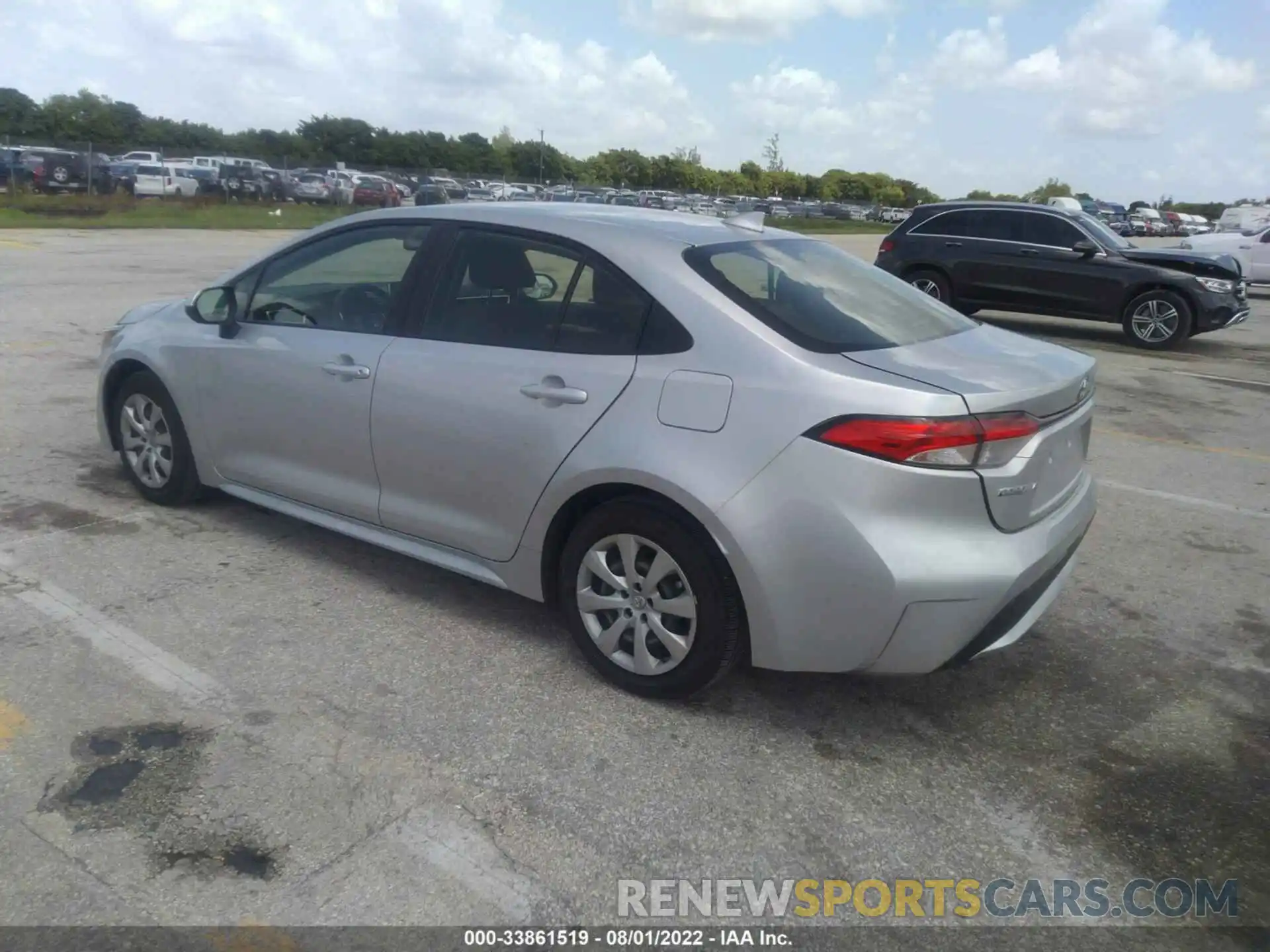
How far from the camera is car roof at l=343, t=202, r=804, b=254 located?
3918 millimetres

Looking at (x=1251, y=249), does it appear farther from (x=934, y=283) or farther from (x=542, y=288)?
(x=542, y=288)

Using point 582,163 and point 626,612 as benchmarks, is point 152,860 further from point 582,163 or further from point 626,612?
point 582,163

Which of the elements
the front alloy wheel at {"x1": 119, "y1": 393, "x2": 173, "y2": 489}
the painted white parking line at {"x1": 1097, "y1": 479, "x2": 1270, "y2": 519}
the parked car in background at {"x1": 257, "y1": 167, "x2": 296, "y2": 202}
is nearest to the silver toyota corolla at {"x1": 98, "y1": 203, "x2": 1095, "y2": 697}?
the front alloy wheel at {"x1": 119, "y1": 393, "x2": 173, "y2": 489}

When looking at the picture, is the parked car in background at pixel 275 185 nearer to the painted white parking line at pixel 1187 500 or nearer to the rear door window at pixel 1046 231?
the rear door window at pixel 1046 231

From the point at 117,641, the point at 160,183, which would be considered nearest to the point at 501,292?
the point at 117,641

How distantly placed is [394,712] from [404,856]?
77 centimetres

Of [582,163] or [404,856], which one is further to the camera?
[582,163]

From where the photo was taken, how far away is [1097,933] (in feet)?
8.89

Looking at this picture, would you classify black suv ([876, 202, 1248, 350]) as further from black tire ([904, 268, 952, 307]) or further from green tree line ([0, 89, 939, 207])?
green tree line ([0, 89, 939, 207])

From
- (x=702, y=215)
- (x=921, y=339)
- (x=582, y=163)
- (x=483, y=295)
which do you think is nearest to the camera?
(x=921, y=339)

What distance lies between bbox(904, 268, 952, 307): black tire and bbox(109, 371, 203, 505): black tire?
11240mm

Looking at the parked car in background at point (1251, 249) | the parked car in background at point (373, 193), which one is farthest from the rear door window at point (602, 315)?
the parked car in background at point (373, 193)

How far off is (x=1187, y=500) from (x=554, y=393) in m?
4.57

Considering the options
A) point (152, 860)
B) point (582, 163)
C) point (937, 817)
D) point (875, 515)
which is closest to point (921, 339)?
point (875, 515)
